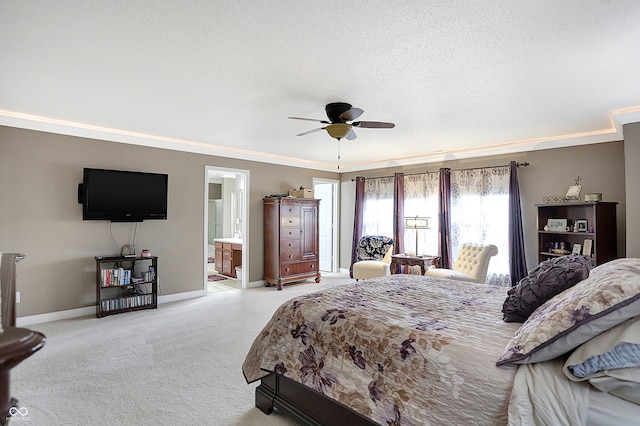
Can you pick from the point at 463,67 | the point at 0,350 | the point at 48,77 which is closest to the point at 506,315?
the point at 463,67

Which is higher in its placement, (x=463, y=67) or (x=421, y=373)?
(x=463, y=67)

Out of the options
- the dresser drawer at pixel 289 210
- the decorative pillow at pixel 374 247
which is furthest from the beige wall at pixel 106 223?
the decorative pillow at pixel 374 247

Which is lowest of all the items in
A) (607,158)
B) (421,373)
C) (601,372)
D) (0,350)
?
(421,373)

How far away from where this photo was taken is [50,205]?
432cm

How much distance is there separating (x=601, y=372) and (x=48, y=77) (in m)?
4.18

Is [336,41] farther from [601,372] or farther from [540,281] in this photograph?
[601,372]

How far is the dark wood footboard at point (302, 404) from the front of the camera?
1890 millimetres

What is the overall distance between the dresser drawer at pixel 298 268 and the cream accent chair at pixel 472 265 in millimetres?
2456

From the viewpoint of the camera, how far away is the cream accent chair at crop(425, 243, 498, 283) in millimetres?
4934

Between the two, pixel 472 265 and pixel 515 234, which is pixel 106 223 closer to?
pixel 472 265

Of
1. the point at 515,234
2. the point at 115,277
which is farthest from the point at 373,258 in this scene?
the point at 115,277

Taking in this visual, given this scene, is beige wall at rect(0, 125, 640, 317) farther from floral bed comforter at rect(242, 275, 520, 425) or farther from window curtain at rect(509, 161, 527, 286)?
floral bed comforter at rect(242, 275, 520, 425)

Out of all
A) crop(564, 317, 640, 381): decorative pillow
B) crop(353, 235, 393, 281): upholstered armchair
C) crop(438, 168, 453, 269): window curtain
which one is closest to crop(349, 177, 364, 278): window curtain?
crop(353, 235, 393, 281): upholstered armchair

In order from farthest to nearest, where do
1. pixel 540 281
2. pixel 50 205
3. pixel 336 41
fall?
1. pixel 50 205
2. pixel 336 41
3. pixel 540 281
